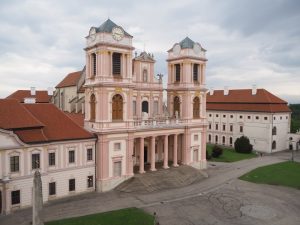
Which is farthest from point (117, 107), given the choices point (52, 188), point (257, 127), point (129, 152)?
point (257, 127)

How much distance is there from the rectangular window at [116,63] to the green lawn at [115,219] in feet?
49.4

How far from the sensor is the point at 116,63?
3441 centimetres

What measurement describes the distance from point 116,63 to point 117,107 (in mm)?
4912

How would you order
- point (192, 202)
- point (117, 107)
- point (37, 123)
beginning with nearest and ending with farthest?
point (37, 123), point (192, 202), point (117, 107)

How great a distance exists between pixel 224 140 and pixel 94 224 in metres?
46.9

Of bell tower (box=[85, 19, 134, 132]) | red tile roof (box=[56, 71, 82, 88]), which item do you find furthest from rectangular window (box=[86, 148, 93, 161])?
red tile roof (box=[56, 71, 82, 88])

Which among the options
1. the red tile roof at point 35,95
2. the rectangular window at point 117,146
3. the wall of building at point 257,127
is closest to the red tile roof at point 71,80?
the red tile roof at point 35,95

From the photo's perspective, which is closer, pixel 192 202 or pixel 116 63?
pixel 192 202

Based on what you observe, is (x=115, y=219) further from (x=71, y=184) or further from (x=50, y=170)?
(x=50, y=170)

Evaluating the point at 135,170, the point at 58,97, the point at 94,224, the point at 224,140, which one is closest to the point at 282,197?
the point at 135,170

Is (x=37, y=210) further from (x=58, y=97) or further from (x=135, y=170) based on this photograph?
(x=58, y=97)

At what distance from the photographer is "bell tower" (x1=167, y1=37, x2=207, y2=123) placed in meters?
41.7

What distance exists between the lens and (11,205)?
27375 mm

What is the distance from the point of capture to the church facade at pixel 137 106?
33.3 metres
